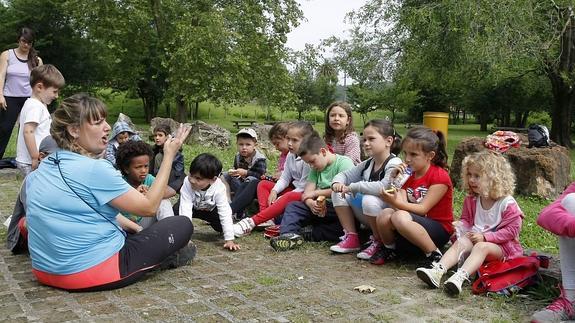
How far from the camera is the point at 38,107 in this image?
491cm

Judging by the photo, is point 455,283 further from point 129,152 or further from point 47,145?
Result: point 47,145

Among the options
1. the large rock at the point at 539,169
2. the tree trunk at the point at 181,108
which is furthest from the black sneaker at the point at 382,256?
the tree trunk at the point at 181,108

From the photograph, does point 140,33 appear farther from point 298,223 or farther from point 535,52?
point 298,223

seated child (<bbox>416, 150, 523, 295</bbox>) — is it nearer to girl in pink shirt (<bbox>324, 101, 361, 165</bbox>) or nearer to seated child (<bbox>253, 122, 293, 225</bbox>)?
girl in pink shirt (<bbox>324, 101, 361, 165</bbox>)

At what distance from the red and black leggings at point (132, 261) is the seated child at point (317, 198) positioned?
1.27 metres

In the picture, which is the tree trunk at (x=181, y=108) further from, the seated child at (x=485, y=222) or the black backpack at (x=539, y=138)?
the seated child at (x=485, y=222)

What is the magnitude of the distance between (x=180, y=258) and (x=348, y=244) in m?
1.38

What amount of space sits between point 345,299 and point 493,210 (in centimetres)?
123

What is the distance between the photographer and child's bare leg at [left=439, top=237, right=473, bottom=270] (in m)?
3.69

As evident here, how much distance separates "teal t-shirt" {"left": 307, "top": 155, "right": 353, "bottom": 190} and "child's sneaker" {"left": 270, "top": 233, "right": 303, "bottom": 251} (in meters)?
0.60

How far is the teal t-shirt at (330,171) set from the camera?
4.97 metres

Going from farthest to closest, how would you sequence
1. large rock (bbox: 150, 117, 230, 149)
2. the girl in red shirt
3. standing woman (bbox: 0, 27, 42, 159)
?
large rock (bbox: 150, 117, 230, 149), standing woman (bbox: 0, 27, 42, 159), the girl in red shirt

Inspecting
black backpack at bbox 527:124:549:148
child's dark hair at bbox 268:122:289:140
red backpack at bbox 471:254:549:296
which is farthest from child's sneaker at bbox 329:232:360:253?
black backpack at bbox 527:124:549:148

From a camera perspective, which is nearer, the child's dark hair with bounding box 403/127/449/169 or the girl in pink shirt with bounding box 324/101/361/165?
the child's dark hair with bounding box 403/127/449/169
